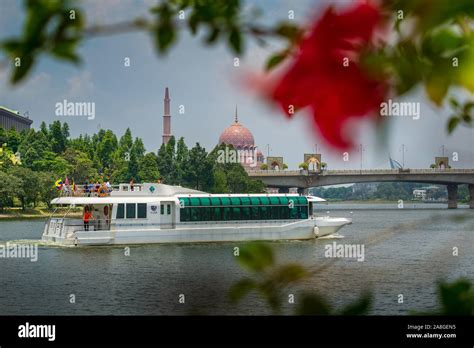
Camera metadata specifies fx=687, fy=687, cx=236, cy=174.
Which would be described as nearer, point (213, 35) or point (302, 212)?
point (213, 35)

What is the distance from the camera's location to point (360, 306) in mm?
962

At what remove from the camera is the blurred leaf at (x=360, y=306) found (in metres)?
0.95

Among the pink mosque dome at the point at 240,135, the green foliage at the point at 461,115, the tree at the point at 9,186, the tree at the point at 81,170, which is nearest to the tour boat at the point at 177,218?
the pink mosque dome at the point at 240,135

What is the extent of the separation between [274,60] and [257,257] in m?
0.27

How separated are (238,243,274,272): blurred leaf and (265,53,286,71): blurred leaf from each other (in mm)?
249

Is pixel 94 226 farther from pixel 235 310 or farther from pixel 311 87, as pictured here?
pixel 311 87

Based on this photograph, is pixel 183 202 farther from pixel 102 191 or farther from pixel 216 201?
pixel 102 191

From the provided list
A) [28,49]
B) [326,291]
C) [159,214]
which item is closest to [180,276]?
[326,291]

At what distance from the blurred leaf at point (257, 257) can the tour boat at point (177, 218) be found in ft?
81.8

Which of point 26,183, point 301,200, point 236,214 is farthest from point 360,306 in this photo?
point 26,183

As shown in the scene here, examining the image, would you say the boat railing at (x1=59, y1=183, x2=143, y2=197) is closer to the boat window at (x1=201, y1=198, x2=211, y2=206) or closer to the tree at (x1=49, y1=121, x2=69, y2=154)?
the boat window at (x1=201, y1=198, x2=211, y2=206)

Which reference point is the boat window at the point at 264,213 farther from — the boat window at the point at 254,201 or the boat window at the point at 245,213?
the boat window at the point at 245,213

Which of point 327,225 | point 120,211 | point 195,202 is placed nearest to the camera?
point 120,211

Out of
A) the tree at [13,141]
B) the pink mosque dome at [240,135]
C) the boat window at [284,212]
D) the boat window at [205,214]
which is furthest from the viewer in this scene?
the tree at [13,141]
